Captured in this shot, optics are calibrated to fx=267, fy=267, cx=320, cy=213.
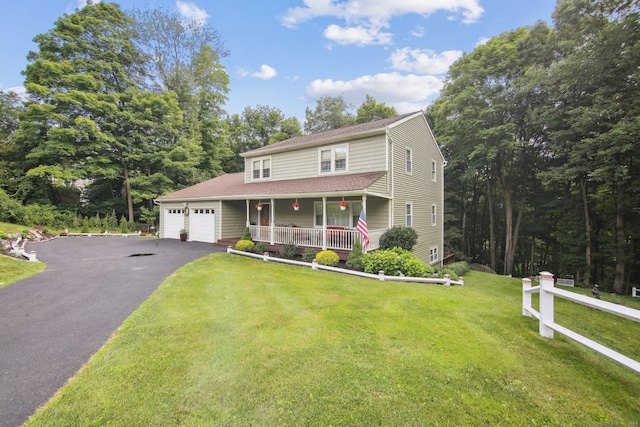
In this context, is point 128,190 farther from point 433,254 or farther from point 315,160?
point 433,254

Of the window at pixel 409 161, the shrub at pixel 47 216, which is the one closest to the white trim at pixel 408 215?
the window at pixel 409 161

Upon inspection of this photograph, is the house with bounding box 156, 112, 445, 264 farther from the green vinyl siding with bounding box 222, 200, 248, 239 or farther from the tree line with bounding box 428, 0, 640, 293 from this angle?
the tree line with bounding box 428, 0, 640, 293

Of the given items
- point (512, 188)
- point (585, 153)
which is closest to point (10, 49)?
point (585, 153)

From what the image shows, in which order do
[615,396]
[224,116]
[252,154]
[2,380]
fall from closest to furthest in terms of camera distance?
[615,396], [2,380], [252,154], [224,116]

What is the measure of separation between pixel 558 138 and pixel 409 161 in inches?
319

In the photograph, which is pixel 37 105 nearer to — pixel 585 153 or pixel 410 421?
pixel 410 421

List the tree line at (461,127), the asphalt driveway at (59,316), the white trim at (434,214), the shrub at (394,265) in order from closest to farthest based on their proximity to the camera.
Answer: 1. the asphalt driveway at (59,316)
2. the shrub at (394,265)
3. the tree line at (461,127)
4. the white trim at (434,214)

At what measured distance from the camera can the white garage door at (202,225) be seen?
1564 cm

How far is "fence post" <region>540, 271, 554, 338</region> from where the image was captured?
4109mm

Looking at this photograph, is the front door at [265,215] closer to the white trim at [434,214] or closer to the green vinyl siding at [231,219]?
the green vinyl siding at [231,219]

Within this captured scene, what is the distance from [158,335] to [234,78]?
33445 millimetres

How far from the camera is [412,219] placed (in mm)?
13617

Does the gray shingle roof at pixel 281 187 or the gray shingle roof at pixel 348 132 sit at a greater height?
the gray shingle roof at pixel 348 132

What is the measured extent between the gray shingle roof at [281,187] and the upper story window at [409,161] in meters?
2.48
